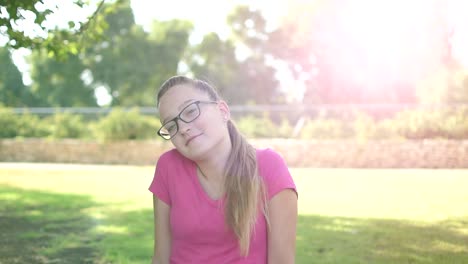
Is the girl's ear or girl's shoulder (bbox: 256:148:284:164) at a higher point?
the girl's ear

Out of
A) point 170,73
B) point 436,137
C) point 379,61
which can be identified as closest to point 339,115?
point 436,137

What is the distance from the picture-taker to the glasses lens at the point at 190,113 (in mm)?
2465

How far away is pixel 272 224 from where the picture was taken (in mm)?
2447

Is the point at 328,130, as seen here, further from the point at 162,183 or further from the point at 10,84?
the point at 10,84

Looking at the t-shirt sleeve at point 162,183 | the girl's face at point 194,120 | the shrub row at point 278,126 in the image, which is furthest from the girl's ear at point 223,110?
the shrub row at point 278,126

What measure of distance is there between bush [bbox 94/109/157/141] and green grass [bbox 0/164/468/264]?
3640 mm

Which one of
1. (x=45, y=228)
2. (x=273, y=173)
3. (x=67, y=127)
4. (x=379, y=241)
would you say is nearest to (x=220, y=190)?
(x=273, y=173)

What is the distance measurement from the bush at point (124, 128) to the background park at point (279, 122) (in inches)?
1.2

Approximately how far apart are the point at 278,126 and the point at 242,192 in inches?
593

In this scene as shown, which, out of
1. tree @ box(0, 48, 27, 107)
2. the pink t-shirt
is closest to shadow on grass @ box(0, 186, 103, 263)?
the pink t-shirt

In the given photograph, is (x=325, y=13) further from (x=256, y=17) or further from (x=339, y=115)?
(x=339, y=115)

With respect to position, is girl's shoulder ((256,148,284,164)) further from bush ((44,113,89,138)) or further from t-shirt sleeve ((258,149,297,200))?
bush ((44,113,89,138))

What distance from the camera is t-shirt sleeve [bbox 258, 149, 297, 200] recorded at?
7.94 ft

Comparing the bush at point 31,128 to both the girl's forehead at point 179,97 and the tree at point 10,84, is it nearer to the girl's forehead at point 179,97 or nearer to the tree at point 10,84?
the tree at point 10,84
